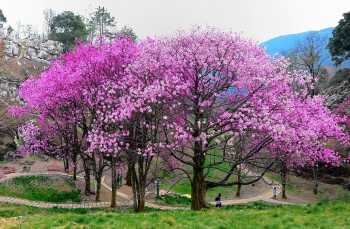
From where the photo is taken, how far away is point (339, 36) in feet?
212

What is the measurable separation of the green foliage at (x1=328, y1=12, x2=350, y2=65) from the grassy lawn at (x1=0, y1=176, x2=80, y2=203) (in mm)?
44762

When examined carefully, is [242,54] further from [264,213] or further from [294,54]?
[294,54]

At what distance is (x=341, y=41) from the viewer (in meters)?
64.9

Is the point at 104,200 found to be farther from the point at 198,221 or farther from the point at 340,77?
the point at 340,77

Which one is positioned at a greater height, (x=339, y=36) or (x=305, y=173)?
(x=339, y=36)

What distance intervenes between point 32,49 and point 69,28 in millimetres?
9349

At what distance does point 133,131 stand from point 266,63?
7795 mm

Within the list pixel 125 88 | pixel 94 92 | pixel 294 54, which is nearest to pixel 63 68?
pixel 94 92

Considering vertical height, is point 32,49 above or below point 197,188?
above

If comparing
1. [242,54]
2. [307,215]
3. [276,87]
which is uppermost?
[242,54]

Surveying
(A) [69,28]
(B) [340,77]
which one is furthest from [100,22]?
(B) [340,77]

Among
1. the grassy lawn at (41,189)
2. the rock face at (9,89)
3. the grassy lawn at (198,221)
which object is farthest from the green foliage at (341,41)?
the grassy lawn at (198,221)

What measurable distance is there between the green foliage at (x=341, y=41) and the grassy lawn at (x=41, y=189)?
4476 cm

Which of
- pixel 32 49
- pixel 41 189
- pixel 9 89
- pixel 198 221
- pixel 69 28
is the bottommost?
pixel 41 189
